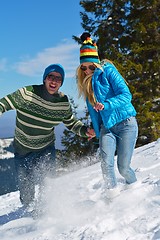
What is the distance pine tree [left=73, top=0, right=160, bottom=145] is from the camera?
13892 millimetres

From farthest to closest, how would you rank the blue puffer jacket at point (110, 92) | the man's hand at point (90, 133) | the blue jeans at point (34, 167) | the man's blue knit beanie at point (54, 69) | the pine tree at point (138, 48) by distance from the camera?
the pine tree at point (138, 48)
the man's hand at point (90, 133)
the blue jeans at point (34, 167)
the man's blue knit beanie at point (54, 69)
the blue puffer jacket at point (110, 92)

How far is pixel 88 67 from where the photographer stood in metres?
3.73

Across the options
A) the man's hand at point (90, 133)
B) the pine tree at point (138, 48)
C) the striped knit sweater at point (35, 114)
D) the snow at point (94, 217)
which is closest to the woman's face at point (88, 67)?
the striped knit sweater at point (35, 114)

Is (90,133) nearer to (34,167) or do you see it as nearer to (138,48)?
(34,167)

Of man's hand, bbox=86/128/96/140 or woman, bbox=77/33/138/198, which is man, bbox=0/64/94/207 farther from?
woman, bbox=77/33/138/198

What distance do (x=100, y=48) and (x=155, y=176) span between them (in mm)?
12020

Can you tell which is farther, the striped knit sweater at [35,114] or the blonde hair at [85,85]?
the striped knit sweater at [35,114]

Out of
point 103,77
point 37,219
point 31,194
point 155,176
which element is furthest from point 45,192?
point 103,77

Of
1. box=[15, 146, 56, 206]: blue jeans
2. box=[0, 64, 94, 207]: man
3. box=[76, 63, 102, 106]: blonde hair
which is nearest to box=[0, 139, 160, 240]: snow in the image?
box=[15, 146, 56, 206]: blue jeans

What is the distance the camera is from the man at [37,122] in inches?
155

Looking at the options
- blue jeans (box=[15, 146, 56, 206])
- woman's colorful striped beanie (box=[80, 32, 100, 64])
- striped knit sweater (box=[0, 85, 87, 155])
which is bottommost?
blue jeans (box=[15, 146, 56, 206])

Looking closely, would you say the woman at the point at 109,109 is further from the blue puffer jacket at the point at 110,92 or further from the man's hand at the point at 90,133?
the man's hand at the point at 90,133

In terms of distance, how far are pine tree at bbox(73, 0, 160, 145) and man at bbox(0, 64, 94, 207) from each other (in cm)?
959

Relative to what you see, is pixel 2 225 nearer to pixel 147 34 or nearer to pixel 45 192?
pixel 45 192
